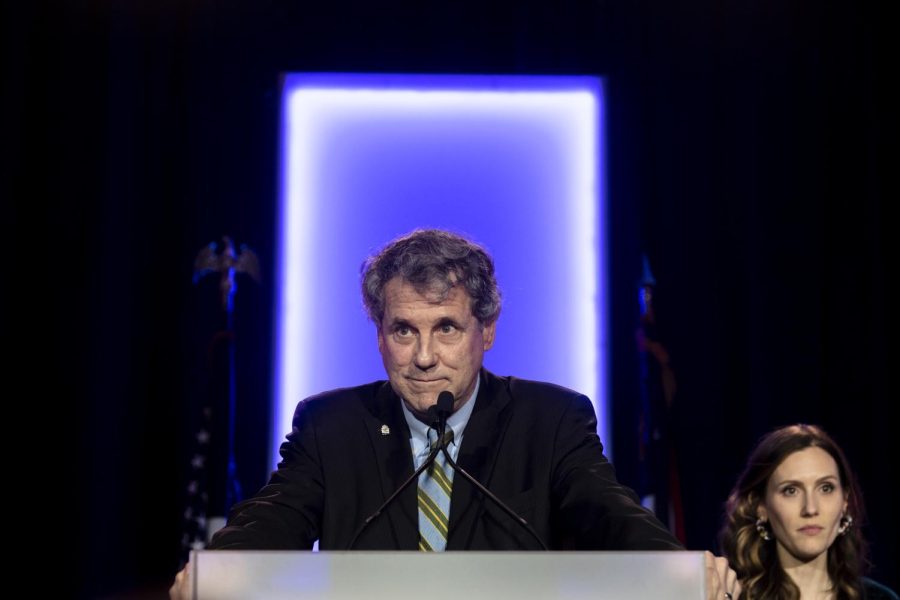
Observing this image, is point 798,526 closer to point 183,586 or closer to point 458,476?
point 458,476

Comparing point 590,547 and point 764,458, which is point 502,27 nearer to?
point 764,458

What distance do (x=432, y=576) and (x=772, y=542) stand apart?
2.04 m

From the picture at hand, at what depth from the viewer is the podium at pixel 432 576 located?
1353 mm

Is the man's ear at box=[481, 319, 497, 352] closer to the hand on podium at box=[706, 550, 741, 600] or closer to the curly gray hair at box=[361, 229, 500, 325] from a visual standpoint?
the curly gray hair at box=[361, 229, 500, 325]

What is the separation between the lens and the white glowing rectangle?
3967mm

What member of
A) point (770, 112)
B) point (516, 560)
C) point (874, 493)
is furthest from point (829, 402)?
point (516, 560)

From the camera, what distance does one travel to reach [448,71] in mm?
3922

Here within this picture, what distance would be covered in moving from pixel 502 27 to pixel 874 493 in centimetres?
213

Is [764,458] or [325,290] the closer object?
[764,458]

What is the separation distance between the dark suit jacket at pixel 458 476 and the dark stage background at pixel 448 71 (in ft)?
4.44

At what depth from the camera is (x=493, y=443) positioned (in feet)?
8.04

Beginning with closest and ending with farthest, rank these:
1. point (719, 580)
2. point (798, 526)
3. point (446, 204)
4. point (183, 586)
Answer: point (183, 586) → point (719, 580) → point (798, 526) → point (446, 204)

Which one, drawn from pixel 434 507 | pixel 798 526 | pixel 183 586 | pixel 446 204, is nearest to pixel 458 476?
pixel 434 507

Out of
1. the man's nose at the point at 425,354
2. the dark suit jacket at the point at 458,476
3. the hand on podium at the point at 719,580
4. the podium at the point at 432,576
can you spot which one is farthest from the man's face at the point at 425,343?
the podium at the point at 432,576
